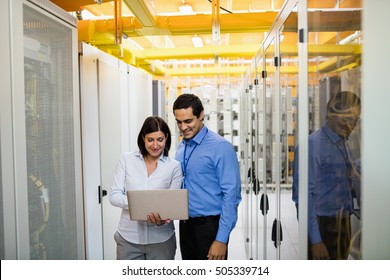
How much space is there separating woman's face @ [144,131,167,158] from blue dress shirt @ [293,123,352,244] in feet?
2.95

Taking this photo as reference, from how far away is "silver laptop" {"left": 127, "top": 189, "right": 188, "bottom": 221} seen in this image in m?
1.62

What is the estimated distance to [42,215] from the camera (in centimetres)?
154

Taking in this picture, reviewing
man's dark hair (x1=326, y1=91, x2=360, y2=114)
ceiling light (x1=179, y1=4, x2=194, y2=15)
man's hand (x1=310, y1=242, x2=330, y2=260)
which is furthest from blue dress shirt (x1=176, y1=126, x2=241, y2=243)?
ceiling light (x1=179, y1=4, x2=194, y2=15)

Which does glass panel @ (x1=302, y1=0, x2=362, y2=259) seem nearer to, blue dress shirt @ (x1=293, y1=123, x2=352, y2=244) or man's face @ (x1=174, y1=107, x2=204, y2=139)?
blue dress shirt @ (x1=293, y1=123, x2=352, y2=244)

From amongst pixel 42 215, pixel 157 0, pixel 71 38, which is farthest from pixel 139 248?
pixel 157 0

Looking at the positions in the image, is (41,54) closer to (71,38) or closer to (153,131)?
(71,38)

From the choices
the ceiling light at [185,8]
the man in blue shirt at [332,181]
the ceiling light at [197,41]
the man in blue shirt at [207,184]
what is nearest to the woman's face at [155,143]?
the man in blue shirt at [207,184]

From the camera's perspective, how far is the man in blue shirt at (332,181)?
39.9 inches

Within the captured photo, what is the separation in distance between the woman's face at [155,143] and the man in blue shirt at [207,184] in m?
0.13

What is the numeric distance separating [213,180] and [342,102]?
955mm

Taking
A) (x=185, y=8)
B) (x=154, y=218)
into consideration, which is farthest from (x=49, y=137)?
(x=185, y=8)

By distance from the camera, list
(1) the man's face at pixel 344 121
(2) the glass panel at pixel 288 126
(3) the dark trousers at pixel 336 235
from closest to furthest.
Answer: (1) the man's face at pixel 344 121
(3) the dark trousers at pixel 336 235
(2) the glass panel at pixel 288 126

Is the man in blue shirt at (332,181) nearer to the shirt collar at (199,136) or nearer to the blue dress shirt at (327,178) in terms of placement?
the blue dress shirt at (327,178)
